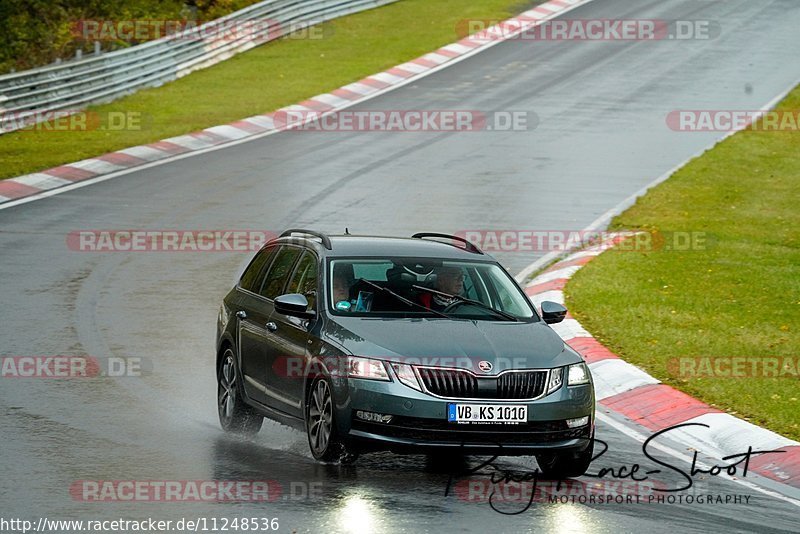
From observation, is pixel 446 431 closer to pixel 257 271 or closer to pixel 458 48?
pixel 257 271

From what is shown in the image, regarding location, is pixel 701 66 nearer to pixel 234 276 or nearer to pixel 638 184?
pixel 638 184

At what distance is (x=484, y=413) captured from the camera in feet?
30.5

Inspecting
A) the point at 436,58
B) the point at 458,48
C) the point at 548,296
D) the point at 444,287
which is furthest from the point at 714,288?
the point at 458,48

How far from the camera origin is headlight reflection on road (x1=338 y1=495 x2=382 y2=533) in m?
8.12

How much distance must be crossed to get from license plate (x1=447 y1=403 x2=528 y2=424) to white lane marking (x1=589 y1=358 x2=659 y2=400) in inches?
143

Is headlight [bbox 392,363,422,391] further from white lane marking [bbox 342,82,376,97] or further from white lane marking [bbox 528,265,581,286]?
white lane marking [bbox 342,82,376,97]

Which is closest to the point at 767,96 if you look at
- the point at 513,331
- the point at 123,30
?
the point at 123,30

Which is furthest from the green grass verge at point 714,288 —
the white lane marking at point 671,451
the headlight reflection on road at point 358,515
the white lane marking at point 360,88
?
the white lane marking at point 360,88

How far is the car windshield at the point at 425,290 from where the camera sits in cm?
1038

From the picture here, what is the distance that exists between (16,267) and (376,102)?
17.0 metres

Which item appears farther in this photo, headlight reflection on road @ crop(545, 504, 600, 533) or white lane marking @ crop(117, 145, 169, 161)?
white lane marking @ crop(117, 145, 169, 161)

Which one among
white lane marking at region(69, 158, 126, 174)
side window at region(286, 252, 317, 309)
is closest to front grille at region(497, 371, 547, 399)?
side window at region(286, 252, 317, 309)

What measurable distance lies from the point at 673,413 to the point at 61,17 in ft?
106

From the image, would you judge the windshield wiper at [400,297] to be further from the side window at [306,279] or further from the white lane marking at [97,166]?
the white lane marking at [97,166]
